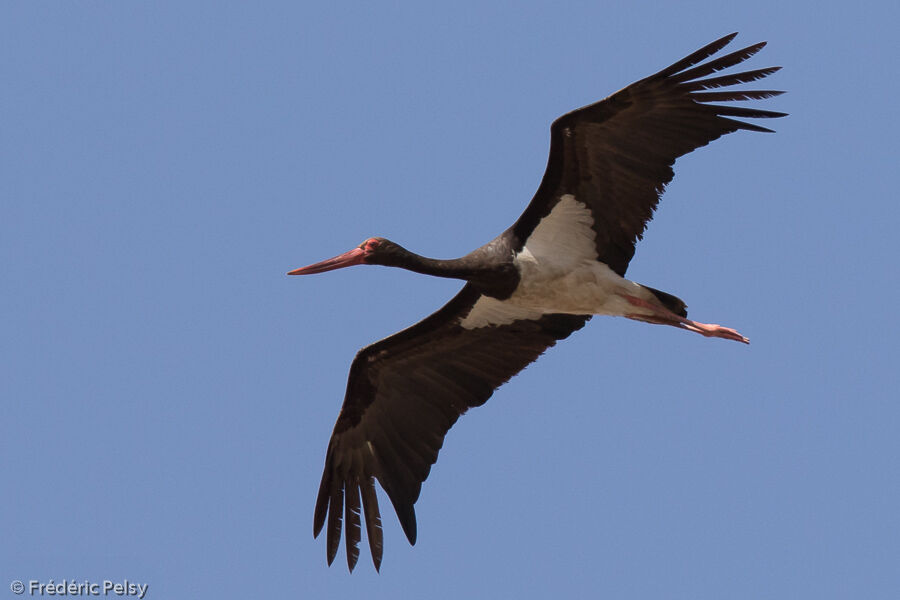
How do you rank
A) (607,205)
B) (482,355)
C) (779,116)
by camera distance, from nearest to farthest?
(779,116), (607,205), (482,355)

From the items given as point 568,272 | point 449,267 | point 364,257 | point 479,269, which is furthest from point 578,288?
point 364,257

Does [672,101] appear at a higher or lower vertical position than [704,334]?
higher

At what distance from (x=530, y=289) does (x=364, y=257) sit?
5.12ft

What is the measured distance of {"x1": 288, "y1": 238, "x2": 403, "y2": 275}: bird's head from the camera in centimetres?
1277

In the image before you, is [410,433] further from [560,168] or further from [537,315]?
[560,168]

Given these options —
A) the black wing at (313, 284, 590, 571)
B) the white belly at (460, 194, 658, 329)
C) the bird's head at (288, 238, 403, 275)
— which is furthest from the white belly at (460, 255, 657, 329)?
the bird's head at (288, 238, 403, 275)

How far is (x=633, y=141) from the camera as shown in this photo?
12.3m

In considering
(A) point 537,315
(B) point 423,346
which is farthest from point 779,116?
(B) point 423,346

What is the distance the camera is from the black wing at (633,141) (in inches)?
464

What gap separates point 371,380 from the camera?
13.8 m

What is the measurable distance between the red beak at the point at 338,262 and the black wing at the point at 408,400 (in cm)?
106

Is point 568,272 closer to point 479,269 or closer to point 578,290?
point 578,290

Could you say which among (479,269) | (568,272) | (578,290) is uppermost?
(479,269)

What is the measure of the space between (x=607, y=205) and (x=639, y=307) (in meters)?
0.98
